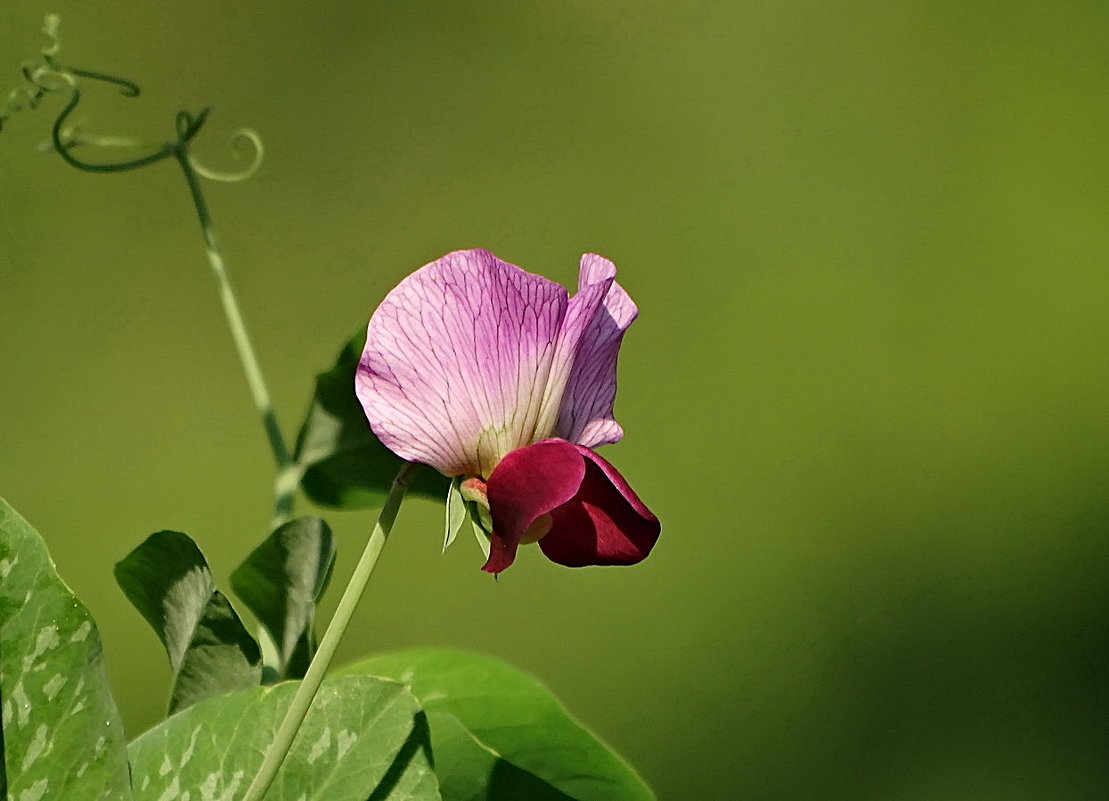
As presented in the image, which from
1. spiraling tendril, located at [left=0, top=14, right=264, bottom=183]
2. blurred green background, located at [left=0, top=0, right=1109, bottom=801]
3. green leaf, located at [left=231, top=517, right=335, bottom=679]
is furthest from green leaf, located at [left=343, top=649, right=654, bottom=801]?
blurred green background, located at [left=0, top=0, right=1109, bottom=801]

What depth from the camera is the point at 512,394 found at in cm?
27

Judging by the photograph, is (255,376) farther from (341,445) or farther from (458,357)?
(458,357)

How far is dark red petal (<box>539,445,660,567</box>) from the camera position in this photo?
0.92 feet

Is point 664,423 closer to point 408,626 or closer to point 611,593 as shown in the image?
point 611,593

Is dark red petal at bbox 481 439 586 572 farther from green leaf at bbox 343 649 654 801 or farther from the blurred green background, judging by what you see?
the blurred green background

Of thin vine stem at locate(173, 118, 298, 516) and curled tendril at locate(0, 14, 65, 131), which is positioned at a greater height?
curled tendril at locate(0, 14, 65, 131)

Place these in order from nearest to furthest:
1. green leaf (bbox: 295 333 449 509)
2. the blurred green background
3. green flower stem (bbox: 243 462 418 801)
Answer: green flower stem (bbox: 243 462 418 801), green leaf (bbox: 295 333 449 509), the blurred green background

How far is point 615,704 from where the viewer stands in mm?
1786

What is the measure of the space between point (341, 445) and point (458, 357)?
134mm

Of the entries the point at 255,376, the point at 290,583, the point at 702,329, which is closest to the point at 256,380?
the point at 255,376

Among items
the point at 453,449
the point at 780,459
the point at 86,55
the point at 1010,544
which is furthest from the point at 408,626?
the point at 453,449

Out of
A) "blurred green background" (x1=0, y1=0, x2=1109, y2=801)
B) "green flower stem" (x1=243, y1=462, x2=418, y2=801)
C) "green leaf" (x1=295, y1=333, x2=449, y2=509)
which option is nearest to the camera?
"green flower stem" (x1=243, y1=462, x2=418, y2=801)

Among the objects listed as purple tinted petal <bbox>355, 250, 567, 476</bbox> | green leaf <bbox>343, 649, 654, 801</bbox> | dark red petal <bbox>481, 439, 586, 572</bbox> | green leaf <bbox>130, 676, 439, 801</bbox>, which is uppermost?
purple tinted petal <bbox>355, 250, 567, 476</bbox>

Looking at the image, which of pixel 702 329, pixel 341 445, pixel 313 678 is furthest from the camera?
pixel 702 329
